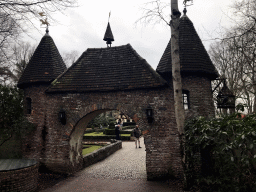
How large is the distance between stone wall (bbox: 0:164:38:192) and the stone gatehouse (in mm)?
1760

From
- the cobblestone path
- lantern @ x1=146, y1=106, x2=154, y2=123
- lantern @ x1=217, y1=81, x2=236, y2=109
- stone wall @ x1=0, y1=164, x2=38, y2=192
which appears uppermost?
lantern @ x1=217, y1=81, x2=236, y2=109

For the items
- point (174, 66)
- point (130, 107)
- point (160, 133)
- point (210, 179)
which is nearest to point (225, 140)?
point (210, 179)

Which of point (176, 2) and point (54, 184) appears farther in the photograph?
point (54, 184)

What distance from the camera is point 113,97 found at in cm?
858

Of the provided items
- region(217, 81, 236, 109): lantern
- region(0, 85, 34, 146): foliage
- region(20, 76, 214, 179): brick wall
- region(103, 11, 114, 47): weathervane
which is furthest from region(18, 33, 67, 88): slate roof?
region(217, 81, 236, 109): lantern

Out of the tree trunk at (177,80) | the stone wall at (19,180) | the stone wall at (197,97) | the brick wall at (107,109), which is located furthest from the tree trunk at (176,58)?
the stone wall at (19,180)

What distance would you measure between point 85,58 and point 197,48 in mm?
5436

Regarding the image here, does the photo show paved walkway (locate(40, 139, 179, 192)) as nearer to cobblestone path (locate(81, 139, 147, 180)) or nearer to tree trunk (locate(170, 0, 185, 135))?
cobblestone path (locate(81, 139, 147, 180))

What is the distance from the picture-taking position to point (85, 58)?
991cm

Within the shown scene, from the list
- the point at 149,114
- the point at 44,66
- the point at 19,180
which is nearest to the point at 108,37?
the point at 44,66

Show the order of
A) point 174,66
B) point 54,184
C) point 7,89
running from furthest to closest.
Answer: point 7,89 < point 54,184 < point 174,66

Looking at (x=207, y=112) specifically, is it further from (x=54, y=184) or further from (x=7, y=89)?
(x=7, y=89)

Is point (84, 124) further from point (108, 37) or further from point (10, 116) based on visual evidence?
point (108, 37)

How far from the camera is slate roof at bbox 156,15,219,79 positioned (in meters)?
8.21
